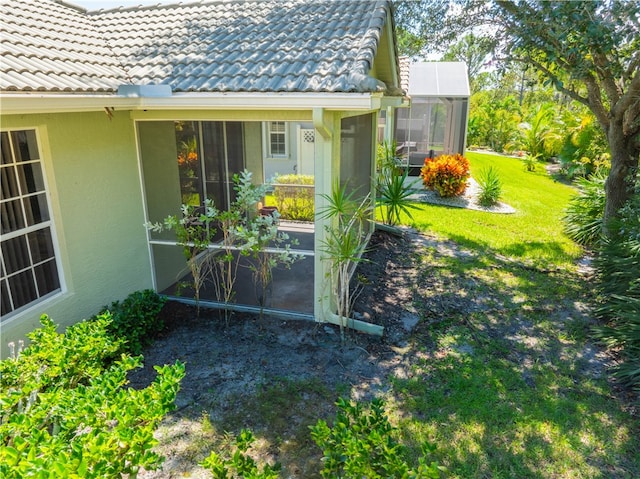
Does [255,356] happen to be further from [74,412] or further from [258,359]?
[74,412]

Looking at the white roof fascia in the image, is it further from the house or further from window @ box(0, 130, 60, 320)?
window @ box(0, 130, 60, 320)

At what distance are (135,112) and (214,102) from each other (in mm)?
1735

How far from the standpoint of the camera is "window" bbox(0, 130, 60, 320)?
5445 millimetres

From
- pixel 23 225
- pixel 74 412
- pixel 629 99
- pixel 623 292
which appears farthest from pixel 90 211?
pixel 629 99

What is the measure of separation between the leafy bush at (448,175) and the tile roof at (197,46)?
846cm

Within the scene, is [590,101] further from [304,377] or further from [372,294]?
[304,377]

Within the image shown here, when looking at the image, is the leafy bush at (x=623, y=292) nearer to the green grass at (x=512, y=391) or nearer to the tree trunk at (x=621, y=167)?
the green grass at (x=512, y=391)

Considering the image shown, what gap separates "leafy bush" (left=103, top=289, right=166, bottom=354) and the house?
43 centimetres

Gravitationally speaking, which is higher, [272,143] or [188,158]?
[188,158]

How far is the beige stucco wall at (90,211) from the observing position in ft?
19.1

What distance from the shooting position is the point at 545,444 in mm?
4848

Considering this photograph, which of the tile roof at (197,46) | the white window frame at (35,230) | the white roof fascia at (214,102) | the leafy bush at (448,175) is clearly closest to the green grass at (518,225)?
the leafy bush at (448,175)

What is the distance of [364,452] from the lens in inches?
124

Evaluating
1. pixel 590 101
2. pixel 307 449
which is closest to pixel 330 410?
pixel 307 449
